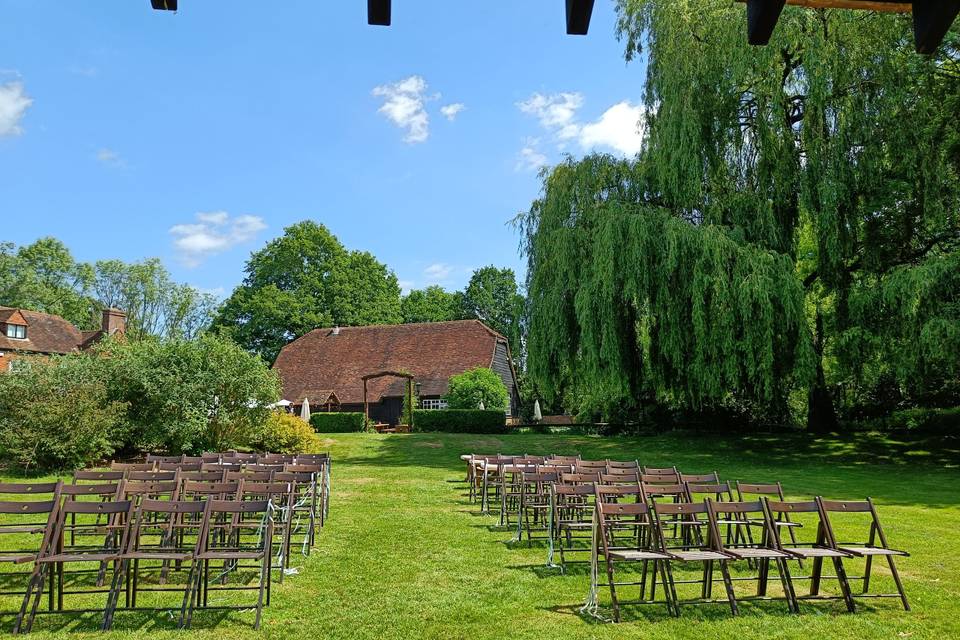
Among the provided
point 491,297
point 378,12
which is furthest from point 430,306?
point 378,12

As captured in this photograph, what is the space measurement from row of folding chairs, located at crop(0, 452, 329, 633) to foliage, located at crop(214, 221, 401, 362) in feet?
129

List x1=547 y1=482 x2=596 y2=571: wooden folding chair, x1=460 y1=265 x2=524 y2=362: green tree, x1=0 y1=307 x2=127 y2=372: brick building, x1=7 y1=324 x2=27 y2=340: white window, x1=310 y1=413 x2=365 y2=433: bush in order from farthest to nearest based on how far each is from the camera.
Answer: x1=460 y1=265 x2=524 y2=362: green tree, x1=7 y1=324 x2=27 y2=340: white window, x1=0 y1=307 x2=127 y2=372: brick building, x1=310 y1=413 x2=365 y2=433: bush, x1=547 y1=482 x2=596 y2=571: wooden folding chair

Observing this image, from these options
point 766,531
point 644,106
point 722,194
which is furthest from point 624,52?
point 766,531

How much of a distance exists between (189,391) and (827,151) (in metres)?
17.8

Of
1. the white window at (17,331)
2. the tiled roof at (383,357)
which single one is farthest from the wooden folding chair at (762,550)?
the white window at (17,331)

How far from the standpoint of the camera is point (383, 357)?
4016 cm

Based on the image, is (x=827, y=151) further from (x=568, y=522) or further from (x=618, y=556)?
(x=618, y=556)

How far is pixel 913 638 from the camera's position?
18.9 feet

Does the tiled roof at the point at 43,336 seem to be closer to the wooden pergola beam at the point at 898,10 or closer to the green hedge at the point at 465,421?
the green hedge at the point at 465,421

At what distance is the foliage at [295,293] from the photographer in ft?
158

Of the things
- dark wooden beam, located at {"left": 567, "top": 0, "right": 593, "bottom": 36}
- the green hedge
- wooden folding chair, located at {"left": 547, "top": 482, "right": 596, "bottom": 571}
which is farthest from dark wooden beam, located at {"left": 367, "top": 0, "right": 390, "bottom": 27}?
the green hedge

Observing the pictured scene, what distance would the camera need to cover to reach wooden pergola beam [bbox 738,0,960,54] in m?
2.93

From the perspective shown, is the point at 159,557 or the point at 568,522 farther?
the point at 568,522

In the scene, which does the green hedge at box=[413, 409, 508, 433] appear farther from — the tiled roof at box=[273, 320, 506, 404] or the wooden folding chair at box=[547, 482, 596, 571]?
the wooden folding chair at box=[547, 482, 596, 571]
